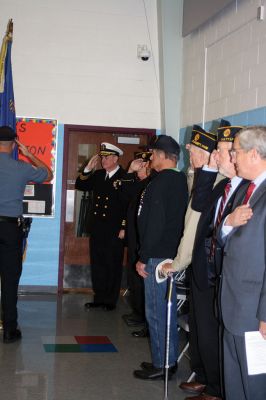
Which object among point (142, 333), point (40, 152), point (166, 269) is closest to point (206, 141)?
point (166, 269)

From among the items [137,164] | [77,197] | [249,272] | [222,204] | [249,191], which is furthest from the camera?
[77,197]

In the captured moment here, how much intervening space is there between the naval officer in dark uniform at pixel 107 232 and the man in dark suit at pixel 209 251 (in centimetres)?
266

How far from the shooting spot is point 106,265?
21.1 feet

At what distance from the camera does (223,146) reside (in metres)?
3.15

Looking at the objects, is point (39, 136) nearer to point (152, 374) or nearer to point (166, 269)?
point (166, 269)

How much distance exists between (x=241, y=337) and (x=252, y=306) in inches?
6.1

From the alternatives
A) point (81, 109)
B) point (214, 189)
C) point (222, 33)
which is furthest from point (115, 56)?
point (214, 189)

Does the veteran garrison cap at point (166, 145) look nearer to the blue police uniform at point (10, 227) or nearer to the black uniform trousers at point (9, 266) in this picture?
the blue police uniform at point (10, 227)

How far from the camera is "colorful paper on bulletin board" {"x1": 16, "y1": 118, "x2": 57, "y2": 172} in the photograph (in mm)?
7148

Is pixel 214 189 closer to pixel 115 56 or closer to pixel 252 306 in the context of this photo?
pixel 252 306

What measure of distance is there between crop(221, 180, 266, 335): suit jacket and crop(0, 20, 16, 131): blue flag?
4031 millimetres

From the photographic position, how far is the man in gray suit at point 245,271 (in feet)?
8.25

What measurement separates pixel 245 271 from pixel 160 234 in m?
1.40

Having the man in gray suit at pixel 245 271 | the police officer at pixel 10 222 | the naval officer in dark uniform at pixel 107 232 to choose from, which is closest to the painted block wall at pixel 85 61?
the naval officer in dark uniform at pixel 107 232
